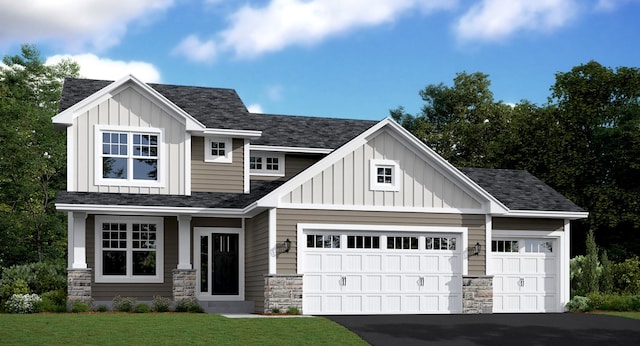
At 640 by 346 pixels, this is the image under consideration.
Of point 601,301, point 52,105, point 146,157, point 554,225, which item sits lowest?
point 601,301

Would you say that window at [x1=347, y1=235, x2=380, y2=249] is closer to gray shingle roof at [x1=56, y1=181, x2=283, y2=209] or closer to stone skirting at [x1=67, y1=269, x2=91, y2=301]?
gray shingle roof at [x1=56, y1=181, x2=283, y2=209]

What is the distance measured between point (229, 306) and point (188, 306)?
5.92 ft

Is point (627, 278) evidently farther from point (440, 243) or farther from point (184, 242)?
point (184, 242)

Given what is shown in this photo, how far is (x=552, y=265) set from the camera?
2712cm

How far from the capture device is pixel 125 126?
83.4ft

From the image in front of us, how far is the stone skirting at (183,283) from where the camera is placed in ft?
80.9

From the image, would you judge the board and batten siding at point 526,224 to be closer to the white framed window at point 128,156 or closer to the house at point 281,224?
the house at point 281,224

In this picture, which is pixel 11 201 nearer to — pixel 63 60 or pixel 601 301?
pixel 63 60

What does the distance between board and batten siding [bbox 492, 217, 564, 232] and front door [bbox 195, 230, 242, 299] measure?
8.23 metres

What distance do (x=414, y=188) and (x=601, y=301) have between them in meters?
7.11

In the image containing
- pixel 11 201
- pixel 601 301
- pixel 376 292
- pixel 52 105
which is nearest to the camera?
pixel 376 292

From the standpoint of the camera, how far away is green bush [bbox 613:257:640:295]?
96.6 feet

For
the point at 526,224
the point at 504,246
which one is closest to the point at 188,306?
the point at 504,246

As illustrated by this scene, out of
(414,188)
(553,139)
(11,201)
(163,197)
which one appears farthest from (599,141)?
(11,201)
